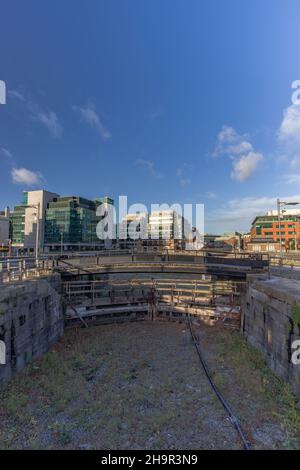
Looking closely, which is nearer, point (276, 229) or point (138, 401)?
point (138, 401)

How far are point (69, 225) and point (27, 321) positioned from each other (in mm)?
98852

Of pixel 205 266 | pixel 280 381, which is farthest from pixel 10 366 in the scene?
pixel 205 266

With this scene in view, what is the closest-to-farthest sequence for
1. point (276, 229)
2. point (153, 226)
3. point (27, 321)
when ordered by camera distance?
1. point (27, 321)
2. point (276, 229)
3. point (153, 226)

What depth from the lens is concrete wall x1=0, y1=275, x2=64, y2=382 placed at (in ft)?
31.6

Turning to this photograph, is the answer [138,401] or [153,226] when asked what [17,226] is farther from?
[138,401]

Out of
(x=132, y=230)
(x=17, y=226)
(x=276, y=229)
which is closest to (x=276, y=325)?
(x=276, y=229)

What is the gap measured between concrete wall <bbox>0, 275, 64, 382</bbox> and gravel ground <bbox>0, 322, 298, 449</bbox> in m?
0.66

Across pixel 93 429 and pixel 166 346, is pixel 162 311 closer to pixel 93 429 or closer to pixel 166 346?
pixel 166 346

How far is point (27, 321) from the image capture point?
11203 mm

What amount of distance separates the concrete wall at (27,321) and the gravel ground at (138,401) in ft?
2.16

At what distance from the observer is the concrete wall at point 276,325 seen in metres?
8.95

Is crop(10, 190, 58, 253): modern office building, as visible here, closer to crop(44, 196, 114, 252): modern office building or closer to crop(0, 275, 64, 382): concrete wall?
crop(44, 196, 114, 252): modern office building
